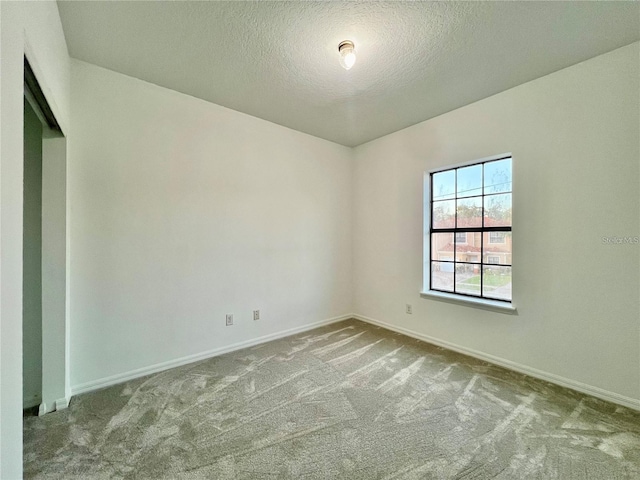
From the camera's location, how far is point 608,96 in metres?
2.11

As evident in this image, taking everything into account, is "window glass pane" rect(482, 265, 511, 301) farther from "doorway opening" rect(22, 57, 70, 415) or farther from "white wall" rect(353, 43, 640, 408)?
"doorway opening" rect(22, 57, 70, 415)

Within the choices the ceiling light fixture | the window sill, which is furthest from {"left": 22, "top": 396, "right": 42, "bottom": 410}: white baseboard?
the window sill

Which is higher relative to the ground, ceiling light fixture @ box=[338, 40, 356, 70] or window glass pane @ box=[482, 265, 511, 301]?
ceiling light fixture @ box=[338, 40, 356, 70]

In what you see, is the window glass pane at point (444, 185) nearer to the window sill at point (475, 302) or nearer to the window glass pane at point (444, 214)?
the window glass pane at point (444, 214)

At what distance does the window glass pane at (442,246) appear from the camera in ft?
10.7

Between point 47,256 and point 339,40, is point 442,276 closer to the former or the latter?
point 339,40

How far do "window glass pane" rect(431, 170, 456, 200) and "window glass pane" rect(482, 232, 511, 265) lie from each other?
650 mm

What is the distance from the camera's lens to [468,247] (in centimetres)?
308

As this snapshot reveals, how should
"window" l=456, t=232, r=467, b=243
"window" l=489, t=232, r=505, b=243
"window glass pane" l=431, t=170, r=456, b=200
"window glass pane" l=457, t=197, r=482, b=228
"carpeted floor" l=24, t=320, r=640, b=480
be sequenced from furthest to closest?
"window glass pane" l=431, t=170, r=456, b=200 → "window" l=456, t=232, r=467, b=243 → "window glass pane" l=457, t=197, r=482, b=228 → "window" l=489, t=232, r=505, b=243 → "carpeted floor" l=24, t=320, r=640, b=480

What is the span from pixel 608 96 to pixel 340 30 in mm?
2117

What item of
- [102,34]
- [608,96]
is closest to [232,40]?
[102,34]

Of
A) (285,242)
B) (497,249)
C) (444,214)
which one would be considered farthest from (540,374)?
(285,242)

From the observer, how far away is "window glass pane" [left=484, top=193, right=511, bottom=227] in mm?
2748
